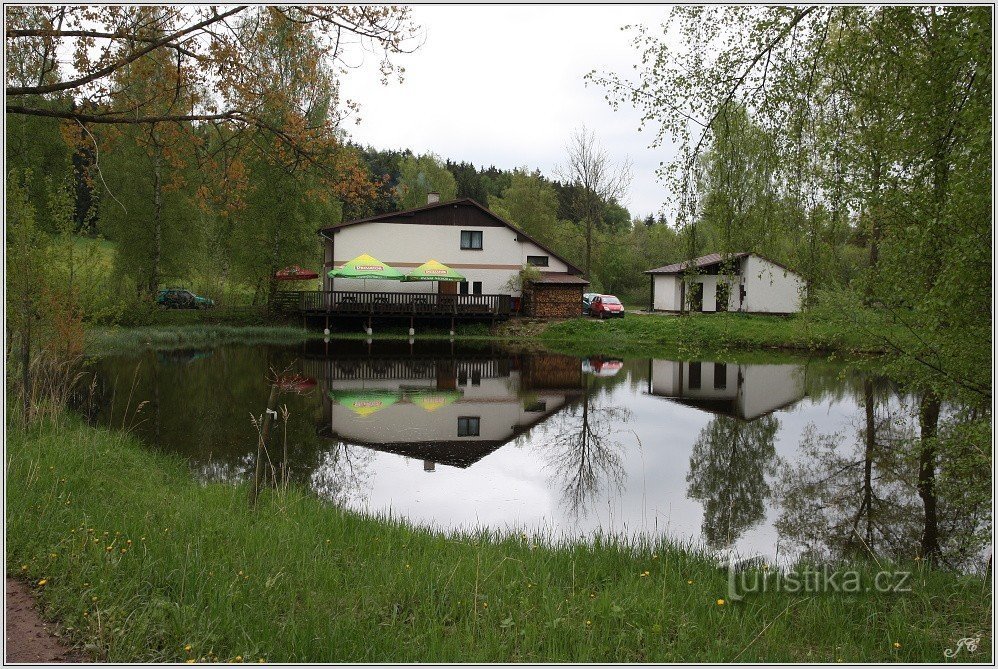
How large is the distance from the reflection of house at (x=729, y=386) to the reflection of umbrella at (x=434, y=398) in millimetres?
5528

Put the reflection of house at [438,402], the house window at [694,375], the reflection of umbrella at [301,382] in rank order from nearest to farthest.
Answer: the reflection of house at [438,402] < the reflection of umbrella at [301,382] < the house window at [694,375]

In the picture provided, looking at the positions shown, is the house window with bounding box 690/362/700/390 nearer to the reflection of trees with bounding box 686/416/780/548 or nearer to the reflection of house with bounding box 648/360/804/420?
the reflection of house with bounding box 648/360/804/420

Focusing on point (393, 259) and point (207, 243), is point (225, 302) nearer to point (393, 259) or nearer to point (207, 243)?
point (207, 243)

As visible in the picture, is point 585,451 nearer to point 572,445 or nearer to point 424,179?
point 572,445

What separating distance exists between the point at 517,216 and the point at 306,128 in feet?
166

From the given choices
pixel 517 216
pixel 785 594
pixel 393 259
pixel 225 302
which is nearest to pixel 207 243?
pixel 225 302

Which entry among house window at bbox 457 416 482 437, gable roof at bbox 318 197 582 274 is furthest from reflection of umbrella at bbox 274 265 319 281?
house window at bbox 457 416 482 437

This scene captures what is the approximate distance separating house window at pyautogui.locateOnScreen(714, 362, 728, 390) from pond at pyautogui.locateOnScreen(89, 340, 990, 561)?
0.29 m

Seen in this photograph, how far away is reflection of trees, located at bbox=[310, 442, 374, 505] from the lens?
337 inches

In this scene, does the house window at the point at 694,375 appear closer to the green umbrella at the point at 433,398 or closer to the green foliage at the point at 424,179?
the green umbrella at the point at 433,398

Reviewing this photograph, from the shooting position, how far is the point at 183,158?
340 inches

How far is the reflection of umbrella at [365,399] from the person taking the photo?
15379 mm

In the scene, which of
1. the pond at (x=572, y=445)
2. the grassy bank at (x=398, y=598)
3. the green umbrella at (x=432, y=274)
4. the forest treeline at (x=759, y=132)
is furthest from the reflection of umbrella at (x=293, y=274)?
the grassy bank at (x=398, y=598)

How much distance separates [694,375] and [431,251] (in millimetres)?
18797
